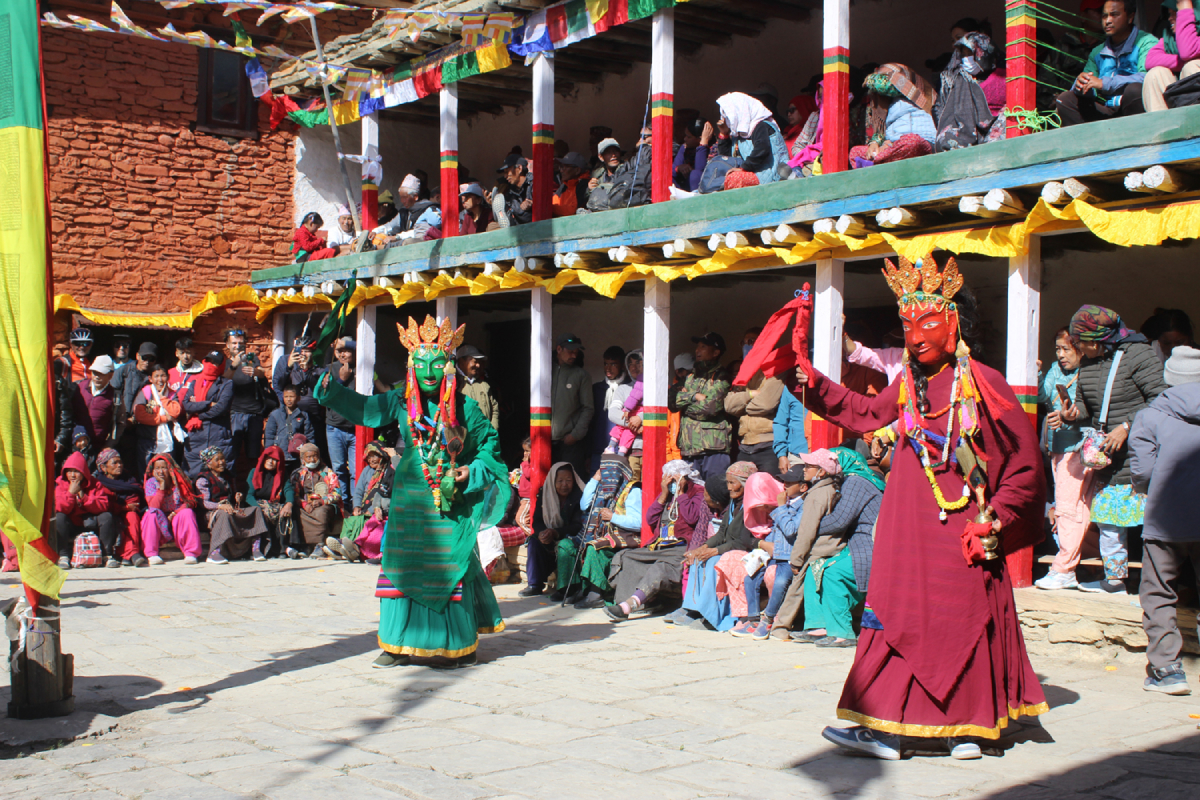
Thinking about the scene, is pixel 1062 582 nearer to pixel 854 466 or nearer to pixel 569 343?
pixel 854 466

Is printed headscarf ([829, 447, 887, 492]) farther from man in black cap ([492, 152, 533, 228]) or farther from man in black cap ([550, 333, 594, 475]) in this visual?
man in black cap ([492, 152, 533, 228])

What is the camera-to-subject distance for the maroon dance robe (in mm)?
4570

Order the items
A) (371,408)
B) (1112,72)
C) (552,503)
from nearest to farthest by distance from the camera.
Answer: (371,408)
(1112,72)
(552,503)

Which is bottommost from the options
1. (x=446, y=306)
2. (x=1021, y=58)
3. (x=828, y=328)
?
(x=828, y=328)

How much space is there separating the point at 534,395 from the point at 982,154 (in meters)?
5.02

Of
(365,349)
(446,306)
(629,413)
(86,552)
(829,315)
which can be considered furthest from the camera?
(365,349)

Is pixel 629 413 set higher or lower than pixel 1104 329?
lower

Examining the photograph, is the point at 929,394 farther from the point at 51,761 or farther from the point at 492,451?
the point at 51,761

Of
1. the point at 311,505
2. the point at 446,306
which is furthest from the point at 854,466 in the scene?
the point at 311,505

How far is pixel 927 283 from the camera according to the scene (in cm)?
483

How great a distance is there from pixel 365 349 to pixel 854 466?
291 inches

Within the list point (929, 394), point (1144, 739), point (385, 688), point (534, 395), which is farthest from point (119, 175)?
point (1144, 739)

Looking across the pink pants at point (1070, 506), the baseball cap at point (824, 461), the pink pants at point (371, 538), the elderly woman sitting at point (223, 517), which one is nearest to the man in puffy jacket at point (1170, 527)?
the pink pants at point (1070, 506)

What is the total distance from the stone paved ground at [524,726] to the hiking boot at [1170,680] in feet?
0.28
